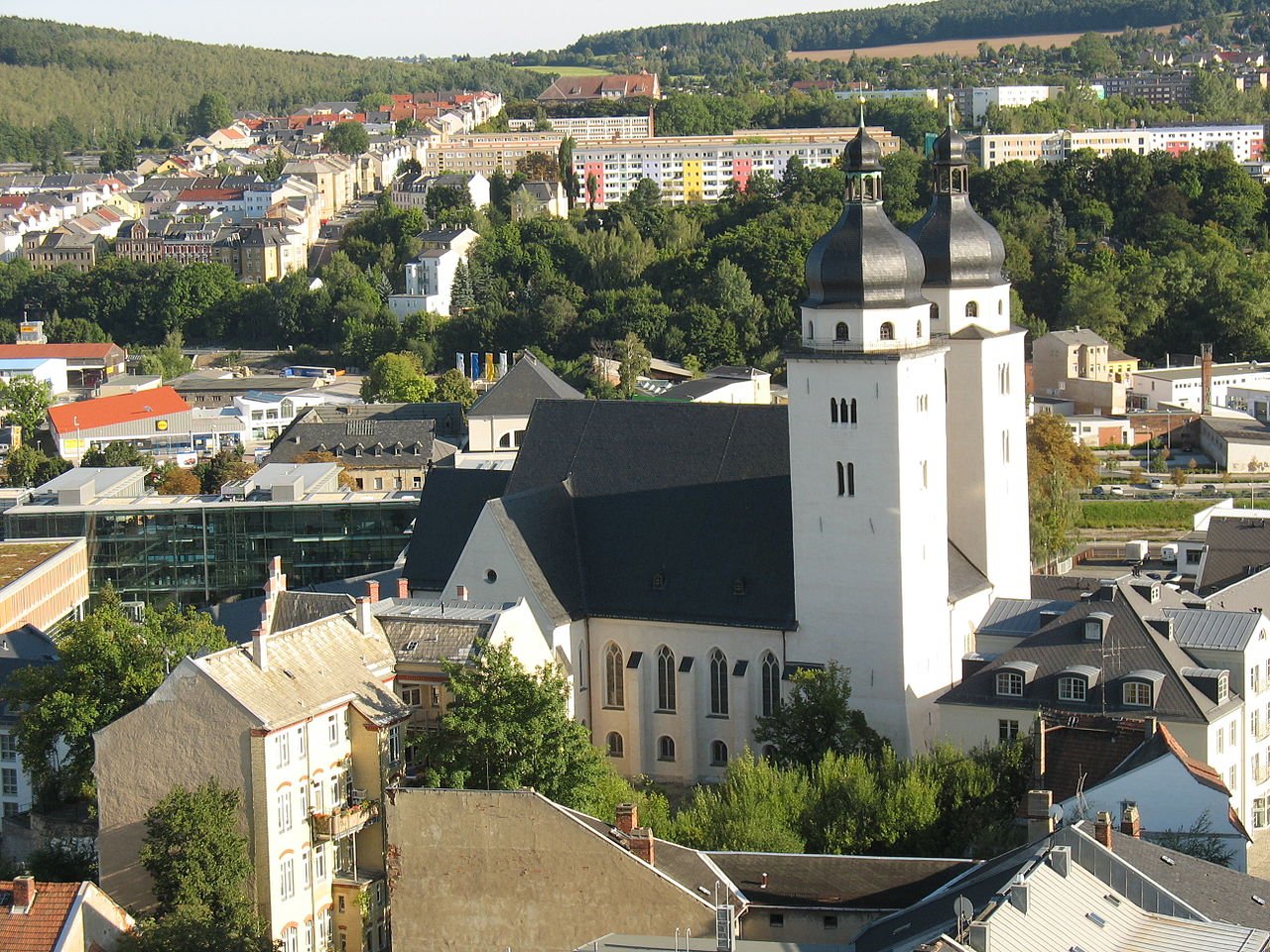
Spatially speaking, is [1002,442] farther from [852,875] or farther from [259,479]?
[259,479]

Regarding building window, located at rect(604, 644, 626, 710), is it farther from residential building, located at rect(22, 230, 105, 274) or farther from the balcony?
residential building, located at rect(22, 230, 105, 274)

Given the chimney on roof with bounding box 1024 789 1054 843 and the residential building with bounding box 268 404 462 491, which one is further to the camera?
the residential building with bounding box 268 404 462 491

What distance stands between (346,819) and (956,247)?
17.8 meters

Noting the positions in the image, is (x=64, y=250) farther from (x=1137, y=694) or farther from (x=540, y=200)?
(x=1137, y=694)

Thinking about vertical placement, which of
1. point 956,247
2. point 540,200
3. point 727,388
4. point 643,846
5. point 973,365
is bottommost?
point 727,388

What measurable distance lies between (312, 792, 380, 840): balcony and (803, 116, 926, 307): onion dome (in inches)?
502

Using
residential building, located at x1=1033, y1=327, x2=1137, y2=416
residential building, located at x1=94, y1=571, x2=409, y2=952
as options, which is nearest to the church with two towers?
residential building, located at x1=94, y1=571, x2=409, y2=952

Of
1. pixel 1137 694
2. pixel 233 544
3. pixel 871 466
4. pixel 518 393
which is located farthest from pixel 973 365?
pixel 518 393

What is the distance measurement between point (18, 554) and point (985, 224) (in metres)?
32.5

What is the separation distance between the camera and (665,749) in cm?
4928

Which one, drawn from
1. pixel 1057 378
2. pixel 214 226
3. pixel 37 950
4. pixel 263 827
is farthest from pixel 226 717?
pixel 214 226

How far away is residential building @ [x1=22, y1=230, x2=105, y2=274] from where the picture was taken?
172 metres

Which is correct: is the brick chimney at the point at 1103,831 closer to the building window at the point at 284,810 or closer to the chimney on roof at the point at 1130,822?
the chimney on roof at the point at 1130,822

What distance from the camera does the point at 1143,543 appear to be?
240 ft
